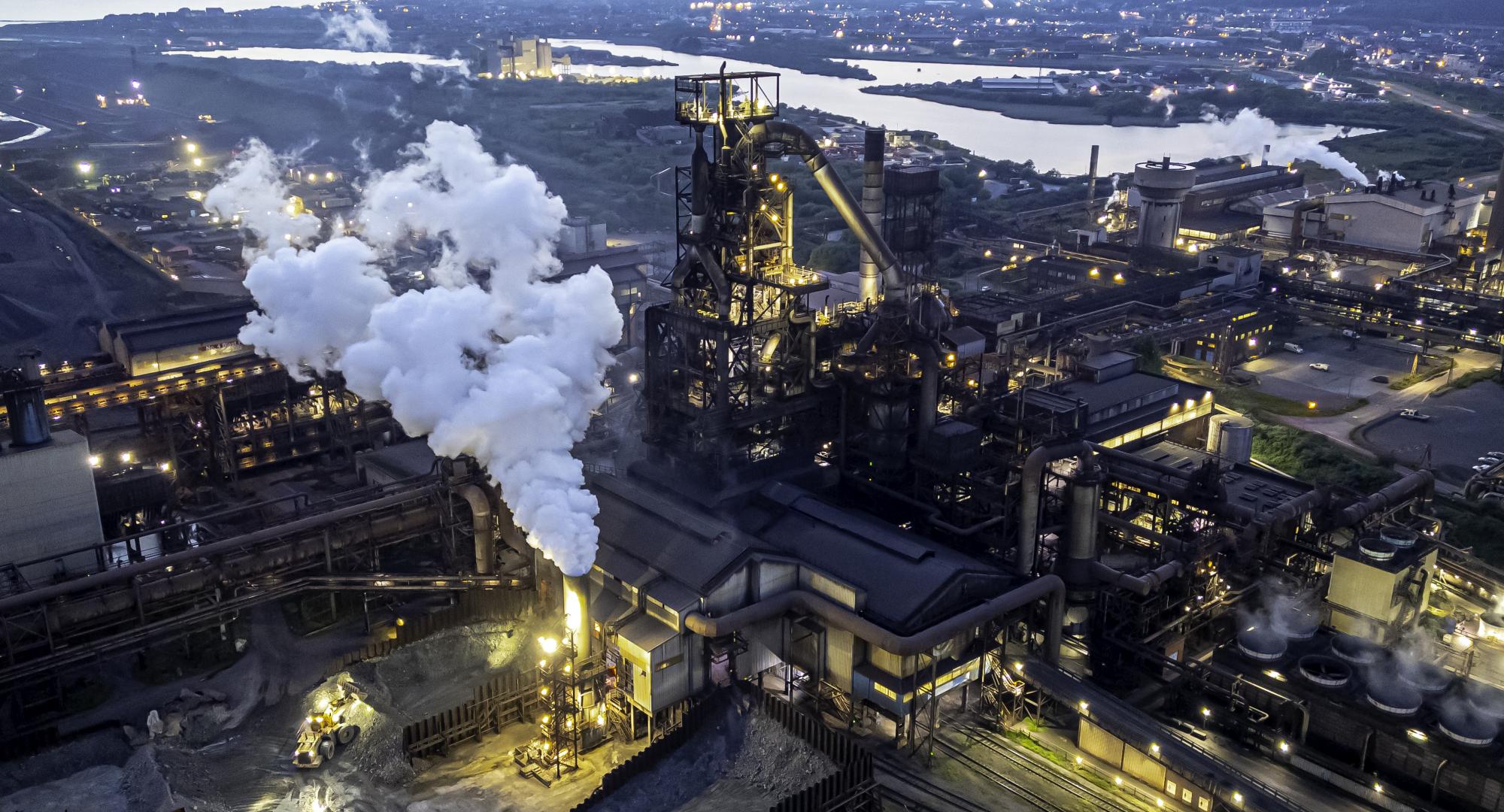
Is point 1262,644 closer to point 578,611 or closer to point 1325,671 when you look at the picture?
point 1325,671

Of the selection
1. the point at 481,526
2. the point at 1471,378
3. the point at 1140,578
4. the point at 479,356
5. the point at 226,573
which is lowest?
the point at 1471,378

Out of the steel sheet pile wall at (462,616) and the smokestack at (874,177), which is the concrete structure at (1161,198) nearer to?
the smokestack at (874,177)

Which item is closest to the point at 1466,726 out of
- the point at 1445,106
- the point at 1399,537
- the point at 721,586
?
the point at 1399,537

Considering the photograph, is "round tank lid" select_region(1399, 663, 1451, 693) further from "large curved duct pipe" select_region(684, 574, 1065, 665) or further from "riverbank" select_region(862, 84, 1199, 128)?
"riverbank" select_region(862, 84, 1199, 128)

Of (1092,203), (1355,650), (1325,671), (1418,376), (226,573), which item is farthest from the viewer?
(1092,203)

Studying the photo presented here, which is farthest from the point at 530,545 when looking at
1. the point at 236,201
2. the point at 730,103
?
the point at 236,201

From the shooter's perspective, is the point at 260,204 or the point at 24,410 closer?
the point at 24,410
